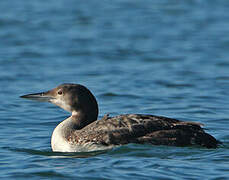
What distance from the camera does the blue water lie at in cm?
813

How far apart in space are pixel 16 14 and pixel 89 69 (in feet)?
23.3

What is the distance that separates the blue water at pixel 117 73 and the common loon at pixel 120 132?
114mm

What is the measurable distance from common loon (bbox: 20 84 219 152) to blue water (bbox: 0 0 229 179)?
11 cm

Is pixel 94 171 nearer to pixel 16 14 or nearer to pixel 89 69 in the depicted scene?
pixel 89 69

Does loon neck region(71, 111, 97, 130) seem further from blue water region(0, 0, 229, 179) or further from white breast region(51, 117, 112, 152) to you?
blue water region(0, 0, 229, 179)

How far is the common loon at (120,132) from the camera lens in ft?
27.9


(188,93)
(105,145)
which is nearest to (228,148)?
(105,145)

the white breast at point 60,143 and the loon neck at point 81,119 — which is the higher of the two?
the loon neck at point 81,119

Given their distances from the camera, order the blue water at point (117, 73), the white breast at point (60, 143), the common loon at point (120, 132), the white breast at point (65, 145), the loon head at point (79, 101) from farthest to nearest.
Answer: the loon head at point (79, 101) → the white breast at point (60, 143) → the white breast at point (65, 145) → the common loon at point (120, 132) → the blue water at point (117, 73)

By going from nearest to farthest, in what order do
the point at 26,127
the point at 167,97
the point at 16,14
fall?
the point at 26,127 < the point at 167,97 < the point at 16,14

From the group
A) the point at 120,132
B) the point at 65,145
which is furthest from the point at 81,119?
the point at 120,132

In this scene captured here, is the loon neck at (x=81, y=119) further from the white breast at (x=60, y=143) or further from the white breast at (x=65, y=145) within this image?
the white breast at (x=60, y=143)

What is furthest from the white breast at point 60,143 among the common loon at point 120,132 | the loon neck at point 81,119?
the loon neck at point 81,119

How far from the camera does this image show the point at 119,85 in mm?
13602
